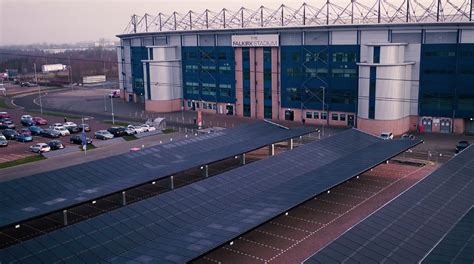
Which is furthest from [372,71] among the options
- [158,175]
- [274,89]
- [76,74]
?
[76,74]

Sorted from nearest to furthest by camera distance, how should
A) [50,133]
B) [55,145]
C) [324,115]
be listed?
[55,145]
[50,133]
[324,115]

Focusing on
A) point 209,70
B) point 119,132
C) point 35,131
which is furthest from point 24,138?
point 209,70

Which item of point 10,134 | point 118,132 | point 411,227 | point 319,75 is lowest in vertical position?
point 10,134

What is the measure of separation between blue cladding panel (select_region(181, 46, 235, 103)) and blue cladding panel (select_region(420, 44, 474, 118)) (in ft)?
79.2

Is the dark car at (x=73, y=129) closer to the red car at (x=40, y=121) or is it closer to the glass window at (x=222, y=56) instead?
the red car at (x=40, y=121)

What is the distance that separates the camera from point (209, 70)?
63.9 m

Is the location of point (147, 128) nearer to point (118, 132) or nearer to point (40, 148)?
point (118, 132)

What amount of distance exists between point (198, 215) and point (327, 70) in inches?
1372

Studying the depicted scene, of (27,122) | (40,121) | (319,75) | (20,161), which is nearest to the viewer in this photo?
(20,161)

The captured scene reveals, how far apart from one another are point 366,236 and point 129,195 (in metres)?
17.1

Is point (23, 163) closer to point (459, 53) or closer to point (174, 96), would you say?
point (174, 96)

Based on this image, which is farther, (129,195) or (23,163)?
(23,163)

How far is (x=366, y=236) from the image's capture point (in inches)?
704

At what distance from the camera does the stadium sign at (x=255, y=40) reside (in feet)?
185
